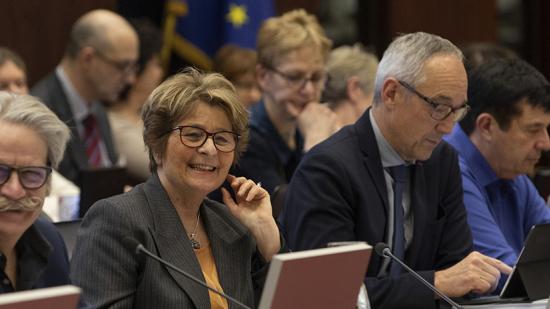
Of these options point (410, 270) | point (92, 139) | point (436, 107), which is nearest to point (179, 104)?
point (410, 270)

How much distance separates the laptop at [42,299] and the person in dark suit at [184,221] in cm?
75

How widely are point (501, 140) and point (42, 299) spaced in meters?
2.48

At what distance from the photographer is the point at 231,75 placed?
20.6 ft

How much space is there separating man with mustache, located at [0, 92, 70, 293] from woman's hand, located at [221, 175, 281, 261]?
0.57m

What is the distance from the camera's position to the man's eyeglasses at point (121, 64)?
598 cm

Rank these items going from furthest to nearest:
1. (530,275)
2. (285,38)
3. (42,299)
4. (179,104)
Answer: (285,38), (530,275), (179,104), (42,299)

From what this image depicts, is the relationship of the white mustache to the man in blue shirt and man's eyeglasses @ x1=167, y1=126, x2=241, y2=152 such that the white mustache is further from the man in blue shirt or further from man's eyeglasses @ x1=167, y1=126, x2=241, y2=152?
the man in blue shirt

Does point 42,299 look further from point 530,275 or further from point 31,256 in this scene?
point 530,275

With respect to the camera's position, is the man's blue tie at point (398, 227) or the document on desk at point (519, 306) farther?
the man's blue tie at point (398, 227)

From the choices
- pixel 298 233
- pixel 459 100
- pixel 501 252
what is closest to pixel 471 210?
pixel 501 252

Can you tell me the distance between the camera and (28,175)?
2605mm

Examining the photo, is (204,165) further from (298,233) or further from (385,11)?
(385,11)

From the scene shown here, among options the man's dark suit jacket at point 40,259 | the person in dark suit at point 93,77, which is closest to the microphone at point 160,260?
the man's dark suit jacket at point 40,259

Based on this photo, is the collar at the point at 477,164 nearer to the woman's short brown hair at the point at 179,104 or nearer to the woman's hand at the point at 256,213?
the woman's hand at the point at 256,213
